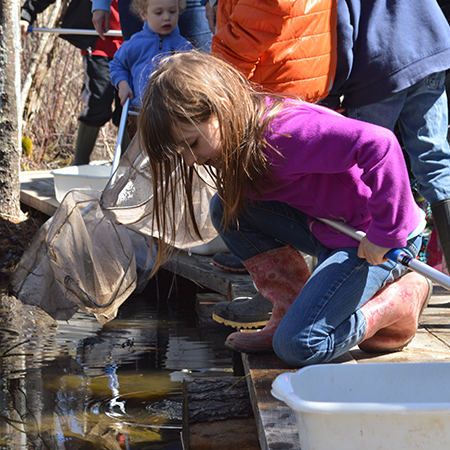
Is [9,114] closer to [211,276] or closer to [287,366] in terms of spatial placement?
[211,276]

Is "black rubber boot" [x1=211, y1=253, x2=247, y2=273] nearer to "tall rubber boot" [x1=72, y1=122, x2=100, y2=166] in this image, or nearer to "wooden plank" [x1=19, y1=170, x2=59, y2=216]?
"wooden plank" [x1=19, y1=170, x2=59, y2=216]

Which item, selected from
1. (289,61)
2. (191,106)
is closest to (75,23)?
(289,61)

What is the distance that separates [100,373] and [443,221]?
142 cm

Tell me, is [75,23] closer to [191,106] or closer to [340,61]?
[340,61]

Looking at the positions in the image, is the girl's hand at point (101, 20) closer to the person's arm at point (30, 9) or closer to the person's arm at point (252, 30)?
the person's arm at point (30, 9)

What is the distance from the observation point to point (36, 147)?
7.80 metres

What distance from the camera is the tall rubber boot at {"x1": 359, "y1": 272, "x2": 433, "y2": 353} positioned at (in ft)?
6.31

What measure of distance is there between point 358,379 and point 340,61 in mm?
1242

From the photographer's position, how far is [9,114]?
453 centimetres

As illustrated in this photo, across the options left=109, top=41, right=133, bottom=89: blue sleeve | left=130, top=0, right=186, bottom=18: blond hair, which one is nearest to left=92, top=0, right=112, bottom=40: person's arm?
left=130, top=0, right=186, bottom=18: blond hair

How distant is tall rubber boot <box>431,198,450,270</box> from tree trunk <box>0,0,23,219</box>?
331 centimetres

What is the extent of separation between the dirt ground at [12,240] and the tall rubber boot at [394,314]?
9.40 ft

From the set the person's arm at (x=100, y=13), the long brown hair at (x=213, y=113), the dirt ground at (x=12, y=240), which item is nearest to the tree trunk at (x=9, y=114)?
the dirt ground at (x=12, y=240)

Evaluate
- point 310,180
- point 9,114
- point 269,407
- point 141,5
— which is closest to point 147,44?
point 141,5
